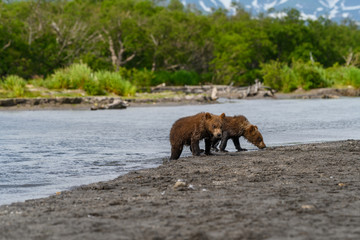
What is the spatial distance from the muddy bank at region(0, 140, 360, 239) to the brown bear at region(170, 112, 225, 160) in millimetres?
1152

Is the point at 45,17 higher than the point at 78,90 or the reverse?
higher

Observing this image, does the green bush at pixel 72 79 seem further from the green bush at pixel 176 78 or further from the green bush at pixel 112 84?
the green bush at pixel 176 78

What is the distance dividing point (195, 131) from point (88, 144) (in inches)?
189

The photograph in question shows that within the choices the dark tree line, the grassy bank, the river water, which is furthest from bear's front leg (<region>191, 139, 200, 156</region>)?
the dark tree line

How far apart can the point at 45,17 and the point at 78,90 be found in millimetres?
23720

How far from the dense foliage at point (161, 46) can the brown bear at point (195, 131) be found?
25.6 meters

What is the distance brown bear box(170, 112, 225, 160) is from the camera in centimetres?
1056

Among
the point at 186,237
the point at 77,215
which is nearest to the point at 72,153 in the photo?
the point at 77,215

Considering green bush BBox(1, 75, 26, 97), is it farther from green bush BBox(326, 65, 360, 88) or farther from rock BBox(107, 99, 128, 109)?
green bush BBox(326, 65, 360, 88)

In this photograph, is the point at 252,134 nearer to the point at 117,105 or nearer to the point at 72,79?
the point at 117,105

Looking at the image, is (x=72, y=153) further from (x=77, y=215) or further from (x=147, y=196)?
(x=77, y=215)

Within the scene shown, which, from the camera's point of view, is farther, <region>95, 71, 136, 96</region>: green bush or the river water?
<region>95, 71, 136, 96</region>: green bush

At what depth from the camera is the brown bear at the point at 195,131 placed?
34.7ft

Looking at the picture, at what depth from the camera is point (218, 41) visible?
2943 inches
